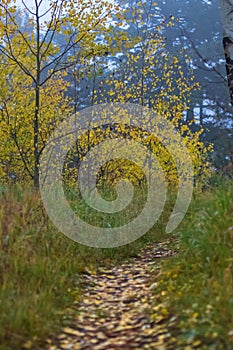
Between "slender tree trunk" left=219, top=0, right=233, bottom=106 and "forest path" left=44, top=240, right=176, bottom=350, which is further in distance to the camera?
"slender tree trunk" left=219, top=0, right=233, bottom=106

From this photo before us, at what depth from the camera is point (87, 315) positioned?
348cm

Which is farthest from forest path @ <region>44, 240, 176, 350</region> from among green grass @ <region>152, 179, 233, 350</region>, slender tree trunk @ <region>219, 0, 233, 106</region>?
slender tree trunk @ <region>219, 0, 233, 106</region>

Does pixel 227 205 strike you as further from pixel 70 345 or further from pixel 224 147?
pixel 224 147

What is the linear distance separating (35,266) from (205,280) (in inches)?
62.8

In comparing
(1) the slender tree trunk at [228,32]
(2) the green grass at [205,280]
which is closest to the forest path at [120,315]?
(2) the green grass at [205,280]

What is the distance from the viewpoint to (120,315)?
3.46m

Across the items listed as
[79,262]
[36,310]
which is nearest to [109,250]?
[79,262]

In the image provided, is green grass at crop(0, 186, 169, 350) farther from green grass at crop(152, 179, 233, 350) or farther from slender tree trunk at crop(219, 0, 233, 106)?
slender tree trunk at crop(219, 0, 233, 106)

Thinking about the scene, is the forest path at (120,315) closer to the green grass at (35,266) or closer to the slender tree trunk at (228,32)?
the green grass at (35,266)

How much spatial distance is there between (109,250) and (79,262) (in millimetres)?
721

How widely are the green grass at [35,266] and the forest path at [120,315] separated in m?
0.15

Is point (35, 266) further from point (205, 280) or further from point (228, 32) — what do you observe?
point (228, 32)

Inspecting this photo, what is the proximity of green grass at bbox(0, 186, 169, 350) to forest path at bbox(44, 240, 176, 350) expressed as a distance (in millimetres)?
147

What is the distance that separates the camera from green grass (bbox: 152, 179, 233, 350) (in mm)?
2717
